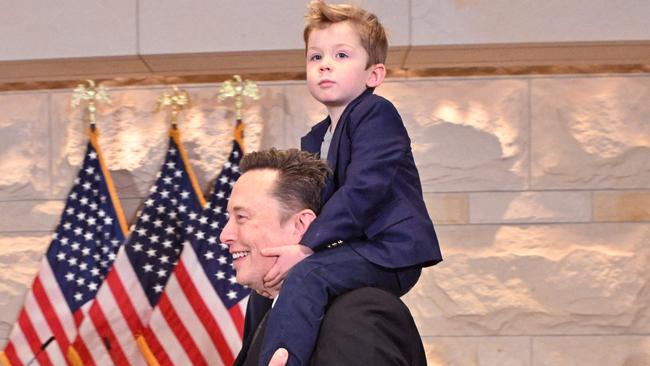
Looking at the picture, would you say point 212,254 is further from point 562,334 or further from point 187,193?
point 562,334

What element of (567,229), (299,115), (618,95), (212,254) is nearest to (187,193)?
(212,254)

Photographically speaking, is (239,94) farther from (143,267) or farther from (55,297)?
(55,297)

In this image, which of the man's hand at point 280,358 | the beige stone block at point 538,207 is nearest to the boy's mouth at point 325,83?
the man's hand at point 280,358

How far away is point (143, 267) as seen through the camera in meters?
3.66

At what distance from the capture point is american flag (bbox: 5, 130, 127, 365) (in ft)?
12.1

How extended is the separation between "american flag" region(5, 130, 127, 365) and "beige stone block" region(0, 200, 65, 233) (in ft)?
0.37

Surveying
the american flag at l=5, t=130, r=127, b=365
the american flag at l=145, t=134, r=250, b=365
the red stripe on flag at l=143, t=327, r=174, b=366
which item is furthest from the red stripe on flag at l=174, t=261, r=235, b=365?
the american flag at l=5, t=130, r=127, b=365

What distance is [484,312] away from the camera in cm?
367

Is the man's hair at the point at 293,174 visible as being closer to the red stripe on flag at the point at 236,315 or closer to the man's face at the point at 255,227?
the man's face at the point at 255,227

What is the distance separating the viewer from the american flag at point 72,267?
3.70 m

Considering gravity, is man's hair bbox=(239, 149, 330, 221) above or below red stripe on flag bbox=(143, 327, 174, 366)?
above

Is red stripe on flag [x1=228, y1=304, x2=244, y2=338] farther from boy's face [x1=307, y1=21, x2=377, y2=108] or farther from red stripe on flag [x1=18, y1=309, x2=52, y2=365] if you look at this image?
boy's face [x1=307, y1=21, x2=377, y2=108]

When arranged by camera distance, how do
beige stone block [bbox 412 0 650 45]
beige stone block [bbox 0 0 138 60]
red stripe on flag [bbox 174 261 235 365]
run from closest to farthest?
beige stone block [bbox 412 0 650 45]
beige stone block [bbox 0 0 138 60]
red stripe on flag [bbox 174 261 235 365]

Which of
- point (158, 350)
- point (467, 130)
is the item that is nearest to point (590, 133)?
point (467, 130)
